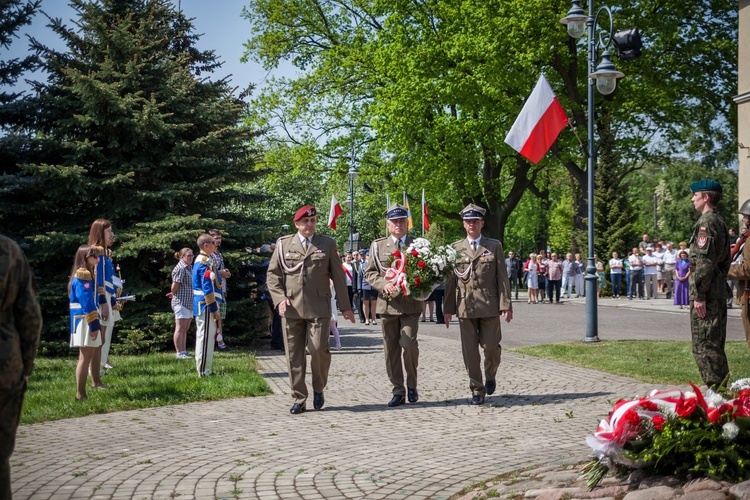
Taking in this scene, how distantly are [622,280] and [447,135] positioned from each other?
9918 millimetres

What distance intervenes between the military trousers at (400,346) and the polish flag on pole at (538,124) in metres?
5.90

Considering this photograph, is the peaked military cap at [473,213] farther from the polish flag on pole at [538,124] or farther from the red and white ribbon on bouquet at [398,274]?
the polish flag on pole at [538,124]

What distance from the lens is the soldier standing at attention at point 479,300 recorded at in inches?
379

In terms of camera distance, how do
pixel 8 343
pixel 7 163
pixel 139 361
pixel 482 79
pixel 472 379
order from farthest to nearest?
1. pixel 482 79
2. pixel 7 163
3. pixel 139 361
4. pixel 472 379
5. pixel 8 343

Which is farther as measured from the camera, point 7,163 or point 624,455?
point 7,163

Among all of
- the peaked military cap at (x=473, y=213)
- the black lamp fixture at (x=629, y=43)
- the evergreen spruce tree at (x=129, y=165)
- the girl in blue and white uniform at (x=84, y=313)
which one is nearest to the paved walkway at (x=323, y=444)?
the girl in blue and white uniform at (x=84, y=313)

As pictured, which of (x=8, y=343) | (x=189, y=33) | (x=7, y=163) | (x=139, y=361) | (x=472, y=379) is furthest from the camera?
(x=189, y=33)

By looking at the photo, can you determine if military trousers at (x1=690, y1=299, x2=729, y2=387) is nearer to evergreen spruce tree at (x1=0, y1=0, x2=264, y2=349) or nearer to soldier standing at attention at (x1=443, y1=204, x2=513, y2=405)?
soldier standing at attention at (x1=443, y1=204, x2=513, y2=405)

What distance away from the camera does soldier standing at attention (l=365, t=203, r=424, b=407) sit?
31.4 ft

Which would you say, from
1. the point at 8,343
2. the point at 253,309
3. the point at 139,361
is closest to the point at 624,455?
the point at 8,343

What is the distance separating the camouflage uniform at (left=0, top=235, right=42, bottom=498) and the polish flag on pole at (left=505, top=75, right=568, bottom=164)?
1119 cm

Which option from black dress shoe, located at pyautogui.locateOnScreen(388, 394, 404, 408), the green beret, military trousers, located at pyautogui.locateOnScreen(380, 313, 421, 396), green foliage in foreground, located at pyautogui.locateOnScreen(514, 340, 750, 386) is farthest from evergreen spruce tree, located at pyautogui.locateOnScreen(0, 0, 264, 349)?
the green beret

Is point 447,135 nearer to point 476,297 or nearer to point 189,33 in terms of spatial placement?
point 189,33

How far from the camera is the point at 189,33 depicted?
1097 inches
